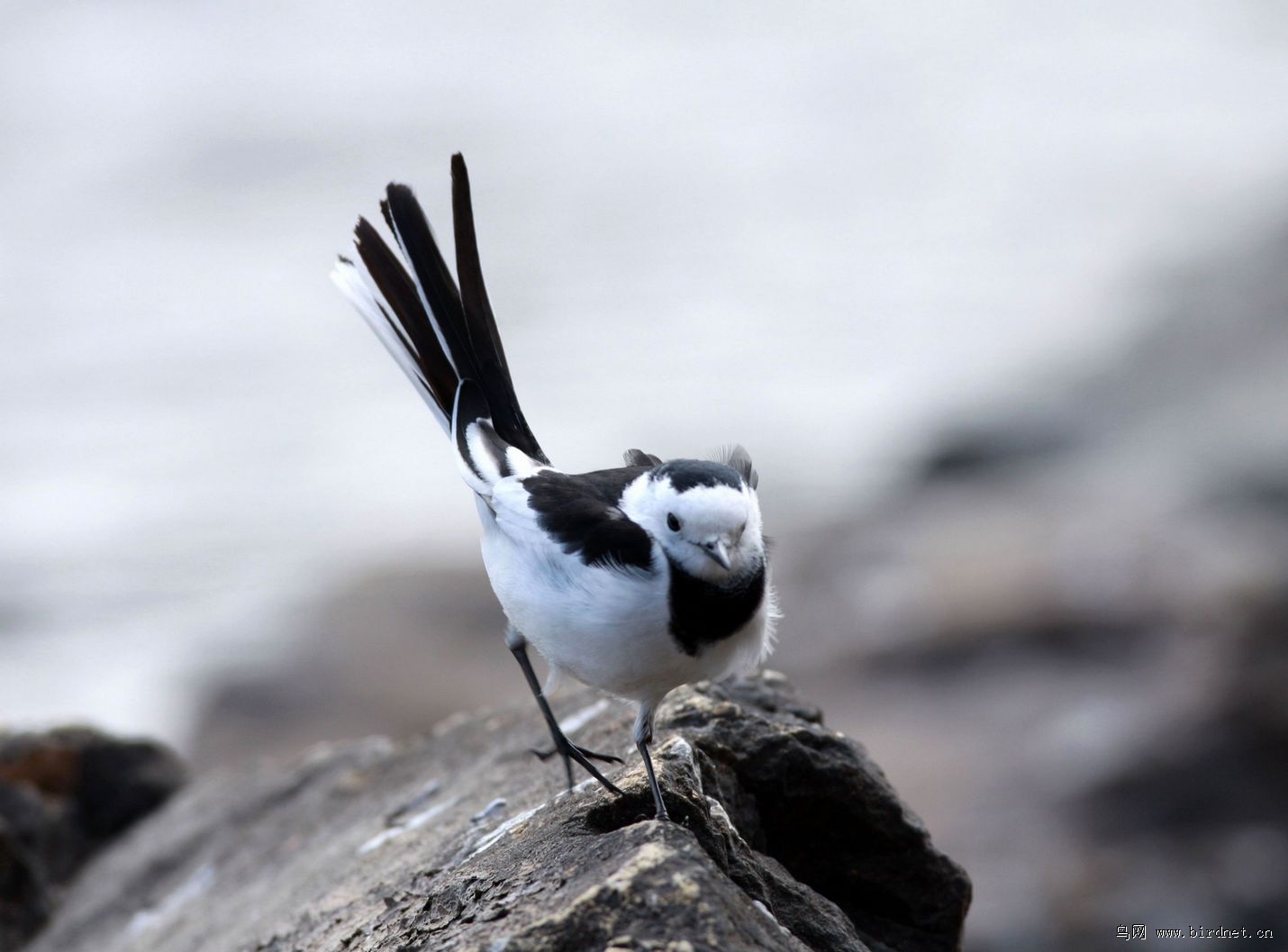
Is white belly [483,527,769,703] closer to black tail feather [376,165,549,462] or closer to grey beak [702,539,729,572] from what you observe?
grey beak [702,539,729,572]

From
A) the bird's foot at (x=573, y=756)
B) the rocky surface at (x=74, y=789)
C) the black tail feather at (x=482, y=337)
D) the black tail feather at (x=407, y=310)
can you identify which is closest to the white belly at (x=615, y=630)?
the bird's foot at (x=573, y=756)

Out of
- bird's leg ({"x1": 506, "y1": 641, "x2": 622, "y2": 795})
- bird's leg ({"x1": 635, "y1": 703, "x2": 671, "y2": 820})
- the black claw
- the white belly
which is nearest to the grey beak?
the white belly

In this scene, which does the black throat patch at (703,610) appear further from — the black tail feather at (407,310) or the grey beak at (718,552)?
the black tail feather at (407,310)

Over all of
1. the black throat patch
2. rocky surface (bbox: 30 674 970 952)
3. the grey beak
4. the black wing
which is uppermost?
the black wing

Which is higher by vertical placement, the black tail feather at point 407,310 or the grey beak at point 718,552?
the black tail feather at point 407,310

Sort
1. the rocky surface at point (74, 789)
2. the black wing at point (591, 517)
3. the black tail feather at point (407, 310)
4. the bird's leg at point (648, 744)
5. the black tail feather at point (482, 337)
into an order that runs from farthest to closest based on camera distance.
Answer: the rocky surface at point (74, 789) → the black tail feather at point (407, 310) → the black tail feather at point (482, 337) → the black wing at point (591, 517) → the bird's leg at point (648, 744)

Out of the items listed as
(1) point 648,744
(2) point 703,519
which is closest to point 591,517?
(2) point 703,519
